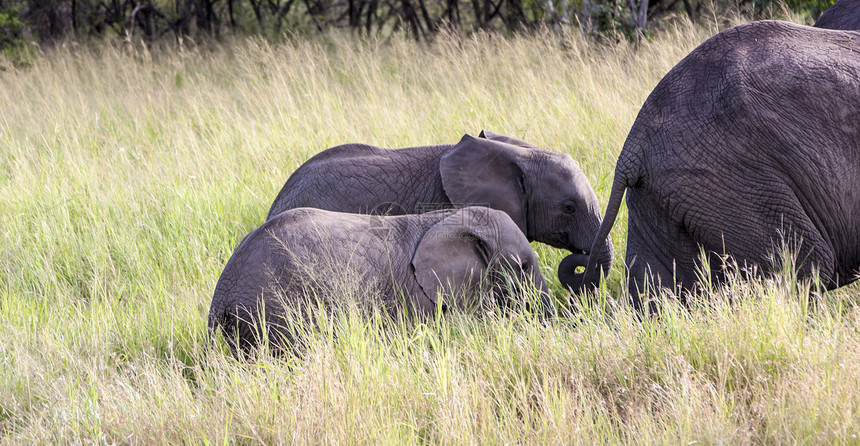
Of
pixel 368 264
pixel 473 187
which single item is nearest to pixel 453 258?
pixel 368 264

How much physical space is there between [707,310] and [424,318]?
4.15 feet

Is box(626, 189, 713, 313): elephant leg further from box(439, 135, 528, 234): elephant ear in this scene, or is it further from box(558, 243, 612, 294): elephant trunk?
box(439, 135, 528, 234): elephant ear

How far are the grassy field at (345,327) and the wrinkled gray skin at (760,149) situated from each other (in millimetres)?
200

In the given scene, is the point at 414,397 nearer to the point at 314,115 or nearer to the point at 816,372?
the point at 816,372

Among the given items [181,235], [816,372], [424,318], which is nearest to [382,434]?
[424,318]

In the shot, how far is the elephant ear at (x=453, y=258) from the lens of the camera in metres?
3.88

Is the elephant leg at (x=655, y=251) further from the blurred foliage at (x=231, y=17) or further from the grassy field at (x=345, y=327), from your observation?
the blurred foliage at (x=231, y=17)

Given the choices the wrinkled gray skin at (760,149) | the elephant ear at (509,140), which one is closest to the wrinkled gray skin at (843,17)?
the wrinkled gray skin at (760,149)

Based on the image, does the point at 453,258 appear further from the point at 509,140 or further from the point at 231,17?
the point at 231,17

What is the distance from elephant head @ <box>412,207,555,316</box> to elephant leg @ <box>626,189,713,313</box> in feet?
1.43

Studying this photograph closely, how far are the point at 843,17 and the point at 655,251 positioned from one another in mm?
1630

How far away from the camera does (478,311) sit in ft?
13.2

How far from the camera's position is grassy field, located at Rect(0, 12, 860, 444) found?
2748mm

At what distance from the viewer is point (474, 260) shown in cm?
402
